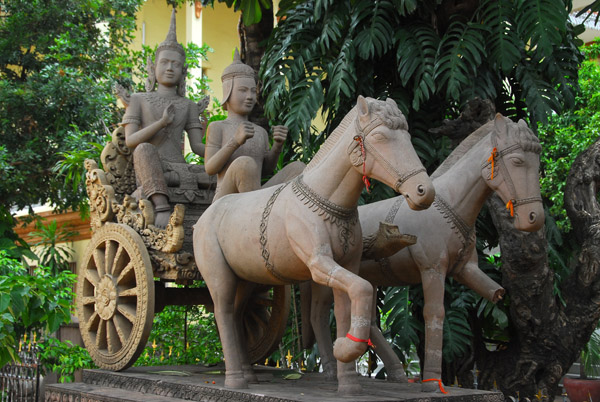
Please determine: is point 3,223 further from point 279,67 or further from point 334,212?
point 334,212

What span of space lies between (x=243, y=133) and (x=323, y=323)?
140 cm

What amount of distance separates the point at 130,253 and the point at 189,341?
4214 mm

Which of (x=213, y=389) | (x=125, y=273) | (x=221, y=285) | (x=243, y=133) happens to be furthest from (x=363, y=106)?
(x=125, y=273)

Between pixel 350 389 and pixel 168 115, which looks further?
pixel 168 115

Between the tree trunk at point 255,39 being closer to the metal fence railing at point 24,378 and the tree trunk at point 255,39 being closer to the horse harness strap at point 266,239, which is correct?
the metal fence railing at point 24,378

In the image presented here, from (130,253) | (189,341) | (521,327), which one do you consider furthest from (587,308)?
(189,341)

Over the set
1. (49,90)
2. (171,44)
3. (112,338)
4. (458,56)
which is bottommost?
(112,338)

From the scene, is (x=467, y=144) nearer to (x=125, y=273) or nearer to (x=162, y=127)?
(x=162, y=127)

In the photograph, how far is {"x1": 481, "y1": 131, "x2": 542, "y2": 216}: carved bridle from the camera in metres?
4.21

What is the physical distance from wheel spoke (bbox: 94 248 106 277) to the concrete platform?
77 centimetres

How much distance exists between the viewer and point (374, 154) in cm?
391

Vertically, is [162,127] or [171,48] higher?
[171,48]

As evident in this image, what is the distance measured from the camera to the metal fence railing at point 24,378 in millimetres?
8424

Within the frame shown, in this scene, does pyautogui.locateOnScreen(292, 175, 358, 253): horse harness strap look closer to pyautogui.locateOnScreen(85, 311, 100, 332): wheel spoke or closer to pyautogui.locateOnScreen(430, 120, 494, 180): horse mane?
pyautogui.locateOnScreen(430, 120, 494, 180): horse mane
